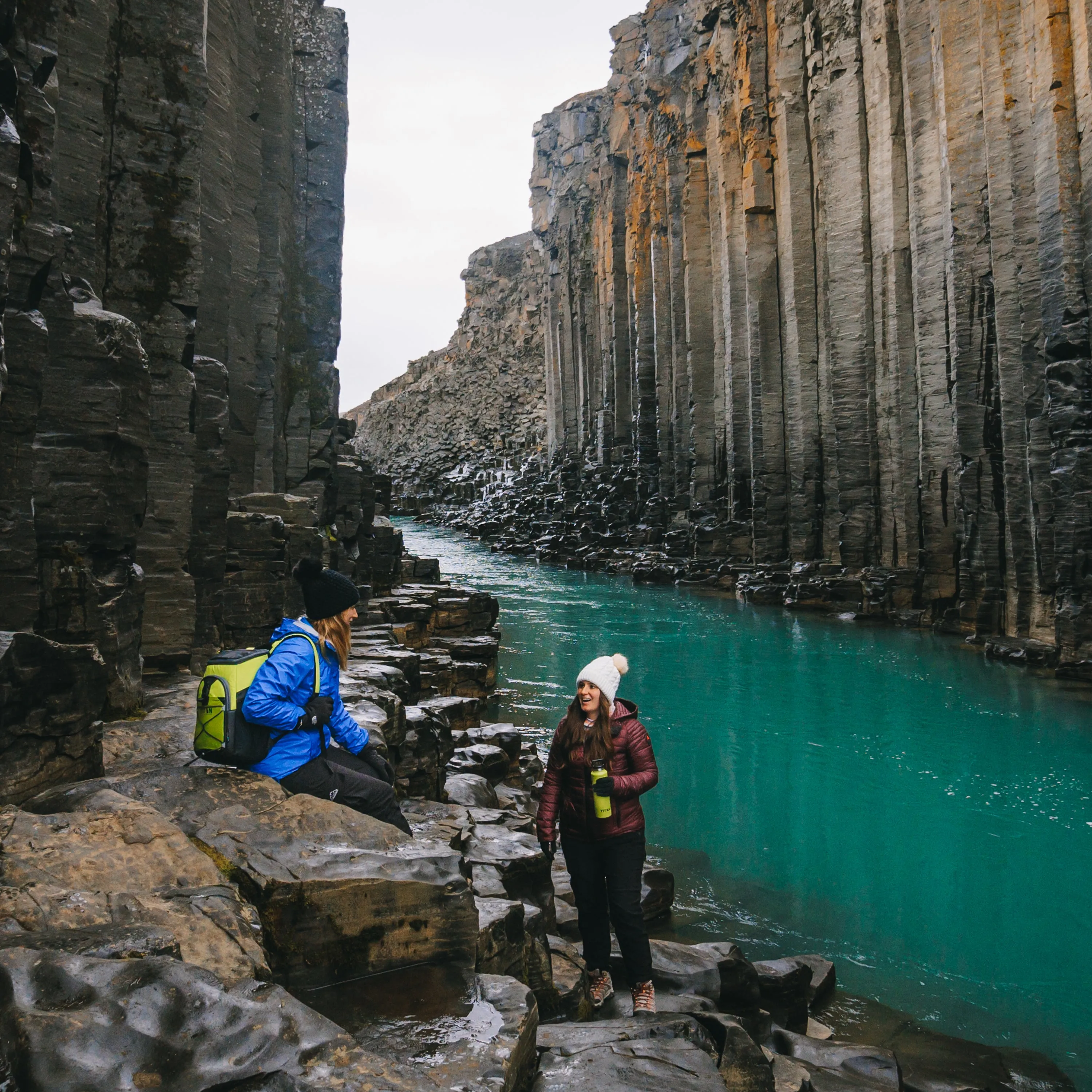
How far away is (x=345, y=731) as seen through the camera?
3.74m

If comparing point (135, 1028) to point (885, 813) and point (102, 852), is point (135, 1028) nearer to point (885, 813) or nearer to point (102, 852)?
point (102, 852)

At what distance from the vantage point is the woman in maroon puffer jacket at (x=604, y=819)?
4.09m

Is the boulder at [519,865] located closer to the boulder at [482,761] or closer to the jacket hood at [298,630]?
the jacket hood at [298,630]

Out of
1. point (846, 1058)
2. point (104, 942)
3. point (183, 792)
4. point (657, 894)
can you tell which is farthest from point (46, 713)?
point (657, 894)

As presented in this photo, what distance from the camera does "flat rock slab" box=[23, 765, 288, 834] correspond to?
3141mm

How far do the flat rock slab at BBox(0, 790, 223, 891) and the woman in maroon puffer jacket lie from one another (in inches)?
70.8

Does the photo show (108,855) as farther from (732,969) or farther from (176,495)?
(176,495)

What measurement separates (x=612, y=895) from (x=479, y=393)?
7112 cm

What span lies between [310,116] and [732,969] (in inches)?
782

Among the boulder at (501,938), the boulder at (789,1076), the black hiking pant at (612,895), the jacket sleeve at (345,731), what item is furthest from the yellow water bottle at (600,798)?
the boulder at (789,1076)

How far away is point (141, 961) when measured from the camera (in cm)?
197

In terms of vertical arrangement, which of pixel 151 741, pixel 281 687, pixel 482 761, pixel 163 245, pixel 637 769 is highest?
pixel 163 245

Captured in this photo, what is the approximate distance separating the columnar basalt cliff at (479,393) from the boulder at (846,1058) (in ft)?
196

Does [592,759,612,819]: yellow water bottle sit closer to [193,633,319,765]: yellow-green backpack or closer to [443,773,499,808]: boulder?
[193,633,319,765]: yellow-green backpack
